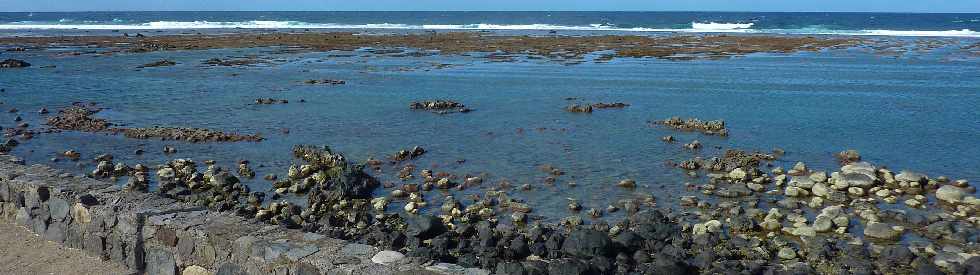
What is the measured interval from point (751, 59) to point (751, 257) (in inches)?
1378

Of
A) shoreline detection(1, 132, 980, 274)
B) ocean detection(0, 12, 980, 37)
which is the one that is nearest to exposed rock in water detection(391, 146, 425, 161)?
shoreline detection(1, 132, 980, 274)

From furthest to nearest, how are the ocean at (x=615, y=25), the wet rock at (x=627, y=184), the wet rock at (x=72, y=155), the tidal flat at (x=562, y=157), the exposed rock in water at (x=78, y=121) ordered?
the ocean at (x=615, y=25)
the exposed rock in water at (x=78, y=121)
the wet rock at (x=72, y=155)
the wet rock at (x=627, y=184)
the tidal flat at (x=562, y=157)

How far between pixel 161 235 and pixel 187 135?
10.7 m

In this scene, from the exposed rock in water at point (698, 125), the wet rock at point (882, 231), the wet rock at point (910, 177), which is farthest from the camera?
the exposed rock in water at point (698, 125)

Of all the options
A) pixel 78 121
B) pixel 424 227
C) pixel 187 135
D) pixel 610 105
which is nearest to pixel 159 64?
pixel 78 121

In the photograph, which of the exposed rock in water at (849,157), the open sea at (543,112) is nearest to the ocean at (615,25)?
the open sea at (543,112)

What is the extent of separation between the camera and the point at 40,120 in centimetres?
2050

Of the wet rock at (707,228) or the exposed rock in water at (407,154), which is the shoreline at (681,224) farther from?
Result: the exposed rock in water at (407,154)

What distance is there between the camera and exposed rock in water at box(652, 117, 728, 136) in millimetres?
18422

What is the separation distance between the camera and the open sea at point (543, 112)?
15.1m

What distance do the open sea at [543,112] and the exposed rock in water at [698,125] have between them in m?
0.43

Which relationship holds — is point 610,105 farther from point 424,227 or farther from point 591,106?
point 424,227

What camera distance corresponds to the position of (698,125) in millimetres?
18828

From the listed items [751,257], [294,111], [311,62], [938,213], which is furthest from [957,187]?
[311,62]
